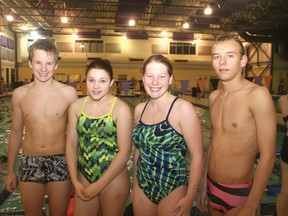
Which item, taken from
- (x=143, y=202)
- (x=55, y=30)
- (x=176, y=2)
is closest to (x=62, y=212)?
(x=143, y=202)

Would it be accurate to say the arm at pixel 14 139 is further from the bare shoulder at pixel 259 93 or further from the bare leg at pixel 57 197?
the bare shoulder at pixel 259 93

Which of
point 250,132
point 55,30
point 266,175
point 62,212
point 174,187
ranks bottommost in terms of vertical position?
point 62,212

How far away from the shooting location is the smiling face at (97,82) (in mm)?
2336

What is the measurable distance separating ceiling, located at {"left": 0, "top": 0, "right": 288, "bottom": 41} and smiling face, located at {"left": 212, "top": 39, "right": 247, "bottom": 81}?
13702mm

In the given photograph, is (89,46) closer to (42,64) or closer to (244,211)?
(42,64)

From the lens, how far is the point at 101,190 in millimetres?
2354

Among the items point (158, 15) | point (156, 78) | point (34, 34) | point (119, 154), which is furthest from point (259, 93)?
point (34, 34)

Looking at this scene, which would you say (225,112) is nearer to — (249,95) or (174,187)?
(249,95)

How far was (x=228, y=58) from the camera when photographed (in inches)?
86.7

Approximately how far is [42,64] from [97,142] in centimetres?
89

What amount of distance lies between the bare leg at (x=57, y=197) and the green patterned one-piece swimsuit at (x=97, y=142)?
1.25 ft

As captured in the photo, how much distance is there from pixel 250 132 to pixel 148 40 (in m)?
29.7

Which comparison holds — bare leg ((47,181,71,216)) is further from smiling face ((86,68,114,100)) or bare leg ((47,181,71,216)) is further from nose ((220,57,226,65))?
nose ((220,57,226,65))

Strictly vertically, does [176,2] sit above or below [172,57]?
above
